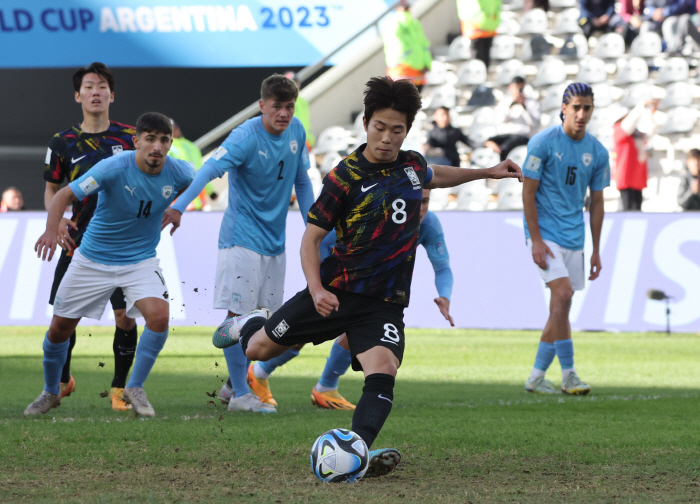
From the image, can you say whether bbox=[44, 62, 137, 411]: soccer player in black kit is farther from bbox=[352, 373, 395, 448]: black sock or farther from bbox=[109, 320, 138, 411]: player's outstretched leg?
bbox=[352, 373, 395, 448]: black sock

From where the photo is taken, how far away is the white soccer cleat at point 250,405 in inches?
270

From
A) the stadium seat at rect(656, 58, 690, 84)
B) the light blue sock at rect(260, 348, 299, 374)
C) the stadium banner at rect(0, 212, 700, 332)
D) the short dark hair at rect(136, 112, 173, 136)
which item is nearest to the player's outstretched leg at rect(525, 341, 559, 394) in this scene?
the light blue sock at rect(260, 348, 299, 374)

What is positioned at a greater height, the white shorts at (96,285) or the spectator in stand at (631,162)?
the spectator in stand at (631,162)

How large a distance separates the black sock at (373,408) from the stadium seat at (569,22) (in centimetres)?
1703

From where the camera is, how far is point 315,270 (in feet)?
15.3

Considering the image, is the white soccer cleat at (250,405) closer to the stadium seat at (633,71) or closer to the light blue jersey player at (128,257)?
the light blue jersey player at (128,257)

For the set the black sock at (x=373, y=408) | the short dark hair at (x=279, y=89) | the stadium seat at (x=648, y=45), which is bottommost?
the black sock at (x=373, y=408)

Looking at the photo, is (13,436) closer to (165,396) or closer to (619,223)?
(165,396)

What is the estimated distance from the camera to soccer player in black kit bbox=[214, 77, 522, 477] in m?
4.63

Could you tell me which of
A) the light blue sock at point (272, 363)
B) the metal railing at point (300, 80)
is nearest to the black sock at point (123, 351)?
the light blue sock at point (272, 363)

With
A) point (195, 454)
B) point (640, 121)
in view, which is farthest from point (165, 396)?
point (640, 121)

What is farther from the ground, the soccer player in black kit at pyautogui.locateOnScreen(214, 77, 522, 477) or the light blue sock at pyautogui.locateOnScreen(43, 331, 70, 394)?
the soccer player in black kit at pyautogui.locateOnScreen(214, 77, 522, 477)

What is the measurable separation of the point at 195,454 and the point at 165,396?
2836 mm

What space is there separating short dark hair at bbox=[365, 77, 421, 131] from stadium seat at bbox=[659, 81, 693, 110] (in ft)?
47.6
